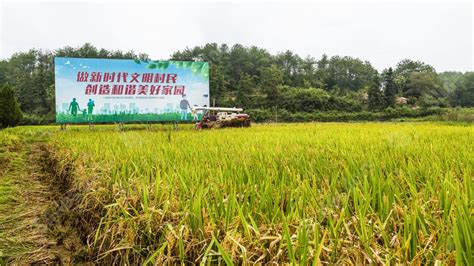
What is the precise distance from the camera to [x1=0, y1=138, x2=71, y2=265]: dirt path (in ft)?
6.70

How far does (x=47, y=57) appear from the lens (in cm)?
5222

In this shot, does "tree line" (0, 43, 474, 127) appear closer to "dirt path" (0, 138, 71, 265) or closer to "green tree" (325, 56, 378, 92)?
"green tree" (325, 56, 378, 92)

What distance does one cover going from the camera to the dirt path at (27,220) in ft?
6.70

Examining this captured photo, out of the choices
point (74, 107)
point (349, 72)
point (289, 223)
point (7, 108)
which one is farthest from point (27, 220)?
point (349, 72)

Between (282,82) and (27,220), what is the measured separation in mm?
41991

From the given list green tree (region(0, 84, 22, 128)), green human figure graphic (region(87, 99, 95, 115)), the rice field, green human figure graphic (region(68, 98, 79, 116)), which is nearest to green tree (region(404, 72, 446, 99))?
green human figure graphic (region(87, 99, 95, 115))

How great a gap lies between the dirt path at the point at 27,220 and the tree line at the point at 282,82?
29134 mm

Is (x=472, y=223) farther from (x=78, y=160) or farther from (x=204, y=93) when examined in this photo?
(x=204, y=93)

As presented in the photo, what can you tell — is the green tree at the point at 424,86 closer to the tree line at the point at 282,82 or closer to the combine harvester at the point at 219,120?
the tree line at the point at 282,82

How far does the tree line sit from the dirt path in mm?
29134

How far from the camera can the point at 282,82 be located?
4350 cm

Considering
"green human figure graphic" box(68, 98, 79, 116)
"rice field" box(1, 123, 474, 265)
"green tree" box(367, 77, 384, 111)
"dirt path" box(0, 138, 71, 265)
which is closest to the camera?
"rice field" box(1, 123, 474, 265)

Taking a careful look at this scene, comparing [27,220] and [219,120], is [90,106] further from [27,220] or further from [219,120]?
[27,220]

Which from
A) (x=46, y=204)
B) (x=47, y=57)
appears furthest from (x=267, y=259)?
(x=47, y=57)
